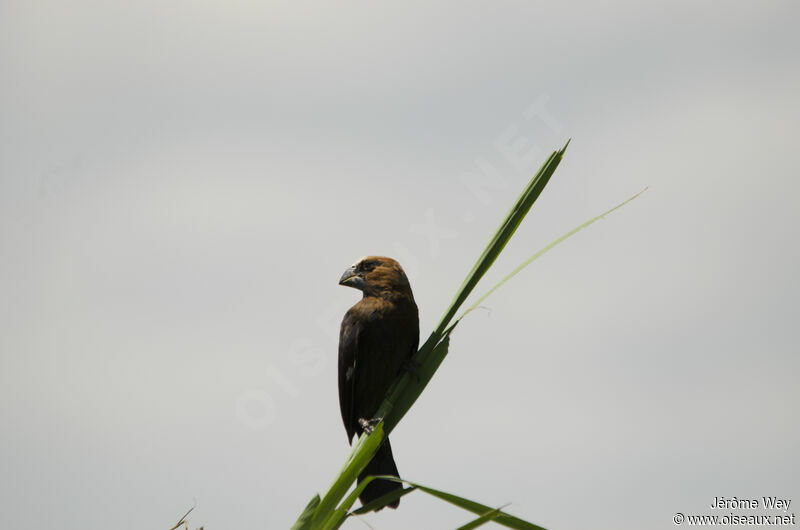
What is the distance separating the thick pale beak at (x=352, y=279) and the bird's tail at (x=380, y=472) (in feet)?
2.72

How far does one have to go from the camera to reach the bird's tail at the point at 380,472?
397 cm

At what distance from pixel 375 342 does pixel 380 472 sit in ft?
2.46

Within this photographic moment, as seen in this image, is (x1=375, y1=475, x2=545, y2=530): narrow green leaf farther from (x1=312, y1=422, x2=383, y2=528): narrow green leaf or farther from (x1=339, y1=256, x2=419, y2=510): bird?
(x1=339, y1=256, x2=419, y2=510): bird

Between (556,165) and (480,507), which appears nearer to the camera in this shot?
(480,507)

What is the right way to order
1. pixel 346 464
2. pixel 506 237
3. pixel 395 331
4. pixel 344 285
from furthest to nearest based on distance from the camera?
pixel 344 285
pixel 395 331
pixel 506 237
pixel 346 464

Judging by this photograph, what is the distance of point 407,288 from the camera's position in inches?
161

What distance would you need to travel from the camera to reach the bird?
3.91 metres

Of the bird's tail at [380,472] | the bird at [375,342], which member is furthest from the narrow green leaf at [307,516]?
the bird's tail at [380,472]

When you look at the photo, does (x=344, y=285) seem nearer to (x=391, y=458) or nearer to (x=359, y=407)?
(x=359, y=407)

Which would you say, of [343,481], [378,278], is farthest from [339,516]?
[378,278]

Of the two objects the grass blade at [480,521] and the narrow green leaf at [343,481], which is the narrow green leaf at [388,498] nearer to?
the narrow green leaf at [343,481]

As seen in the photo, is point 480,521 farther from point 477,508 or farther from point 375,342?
point 375,342

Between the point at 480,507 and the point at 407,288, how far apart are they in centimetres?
231

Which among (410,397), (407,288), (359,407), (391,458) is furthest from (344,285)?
(410,397)
